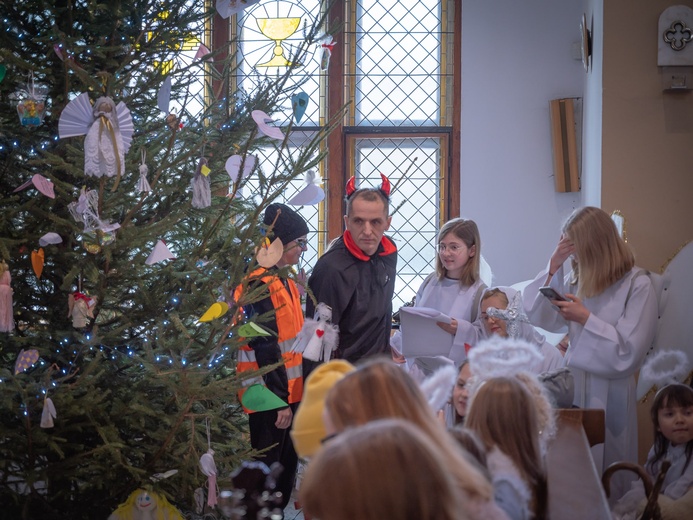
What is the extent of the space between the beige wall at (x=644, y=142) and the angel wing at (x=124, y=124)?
105 inches

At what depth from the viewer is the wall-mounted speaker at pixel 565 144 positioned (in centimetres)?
685

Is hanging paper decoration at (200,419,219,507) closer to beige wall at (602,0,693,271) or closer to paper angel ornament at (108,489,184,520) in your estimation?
paper angel ornament at (108,489,184,520)

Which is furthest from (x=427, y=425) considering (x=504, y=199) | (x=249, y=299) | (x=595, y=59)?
(x=504, y=199)

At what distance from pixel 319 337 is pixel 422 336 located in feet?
2.01

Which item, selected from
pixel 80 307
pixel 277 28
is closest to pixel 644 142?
pixel 80 307

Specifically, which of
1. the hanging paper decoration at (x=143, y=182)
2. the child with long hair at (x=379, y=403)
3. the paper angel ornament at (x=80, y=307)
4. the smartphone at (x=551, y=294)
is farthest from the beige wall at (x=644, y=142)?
the child with long hair at (x=379, y=403)

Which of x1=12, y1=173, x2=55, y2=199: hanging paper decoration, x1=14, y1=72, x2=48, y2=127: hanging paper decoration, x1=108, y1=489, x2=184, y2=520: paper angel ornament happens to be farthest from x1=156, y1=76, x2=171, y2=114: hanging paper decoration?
x1=108, y1=489, x2=184, y2=520: paper angel ornament

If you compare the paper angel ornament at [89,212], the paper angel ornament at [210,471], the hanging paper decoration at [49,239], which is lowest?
the paper angel ornament at [210,471]

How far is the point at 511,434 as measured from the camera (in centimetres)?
235

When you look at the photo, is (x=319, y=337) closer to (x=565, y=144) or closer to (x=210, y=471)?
(x=210, y=471)

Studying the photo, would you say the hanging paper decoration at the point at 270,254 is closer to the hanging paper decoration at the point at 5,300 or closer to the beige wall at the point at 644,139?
the hanging paper decoration at the point at 5,300

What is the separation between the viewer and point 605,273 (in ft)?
13.2

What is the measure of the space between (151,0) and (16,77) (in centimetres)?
62

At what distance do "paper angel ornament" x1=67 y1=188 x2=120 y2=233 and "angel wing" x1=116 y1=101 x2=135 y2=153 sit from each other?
209mm
